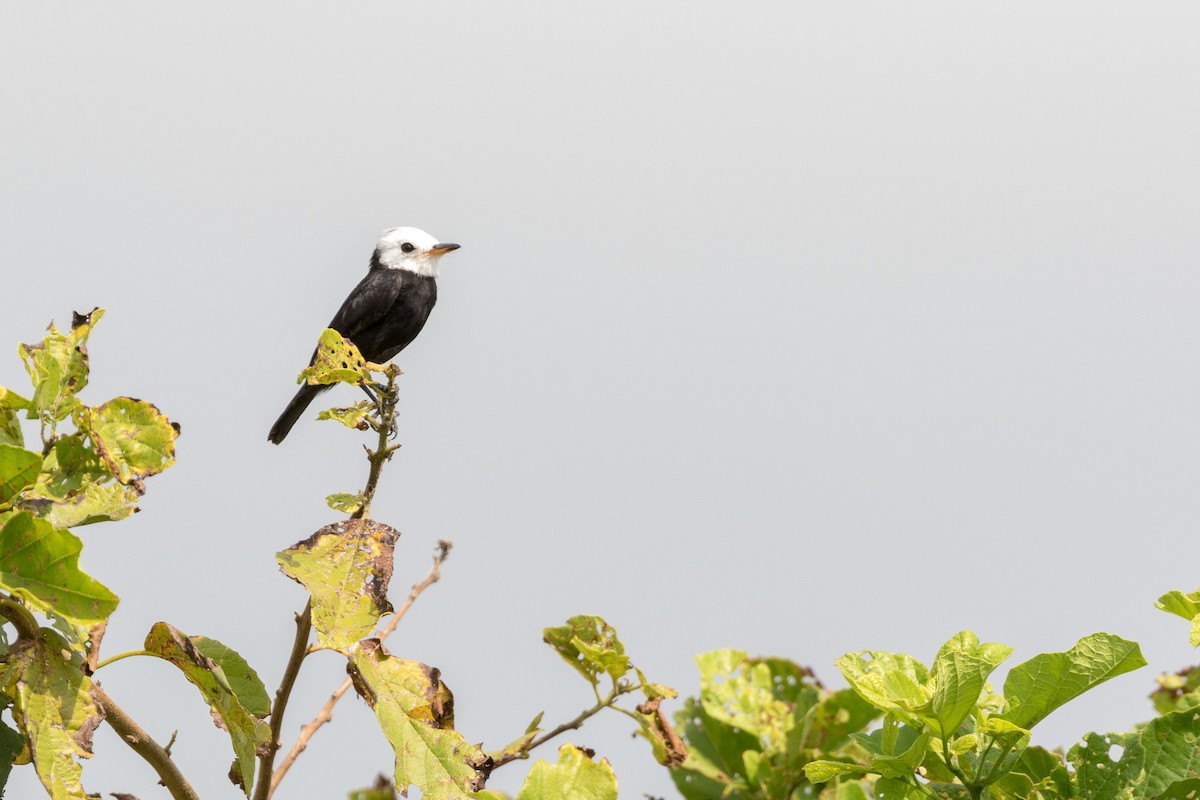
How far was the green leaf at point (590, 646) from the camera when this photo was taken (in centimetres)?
291

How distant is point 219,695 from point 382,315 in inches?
263

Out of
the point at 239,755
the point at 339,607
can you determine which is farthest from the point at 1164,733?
the point at 239,755

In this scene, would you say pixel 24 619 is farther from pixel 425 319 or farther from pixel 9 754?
pixel 425 319

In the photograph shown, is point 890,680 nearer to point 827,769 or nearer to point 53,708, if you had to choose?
point 827,769

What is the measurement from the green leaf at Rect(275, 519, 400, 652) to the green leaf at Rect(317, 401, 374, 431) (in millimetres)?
406

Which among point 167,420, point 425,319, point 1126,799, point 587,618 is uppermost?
point 425,319

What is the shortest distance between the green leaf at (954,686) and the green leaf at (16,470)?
64.1 inches

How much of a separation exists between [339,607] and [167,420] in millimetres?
506

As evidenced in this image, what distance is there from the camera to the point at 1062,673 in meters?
2.13

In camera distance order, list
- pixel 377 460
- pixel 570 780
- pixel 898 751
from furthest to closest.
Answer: pixel 377 460, pixel 898 751, pixel 570 780

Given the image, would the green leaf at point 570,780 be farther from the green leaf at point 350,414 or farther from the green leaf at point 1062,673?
the green leaf at point 350,414

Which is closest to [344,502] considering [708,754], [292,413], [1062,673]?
[708,754]

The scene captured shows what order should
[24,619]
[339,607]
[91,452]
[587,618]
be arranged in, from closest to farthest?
[24,619], [91,452], [339,607], [587,618]

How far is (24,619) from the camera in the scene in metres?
2.09
